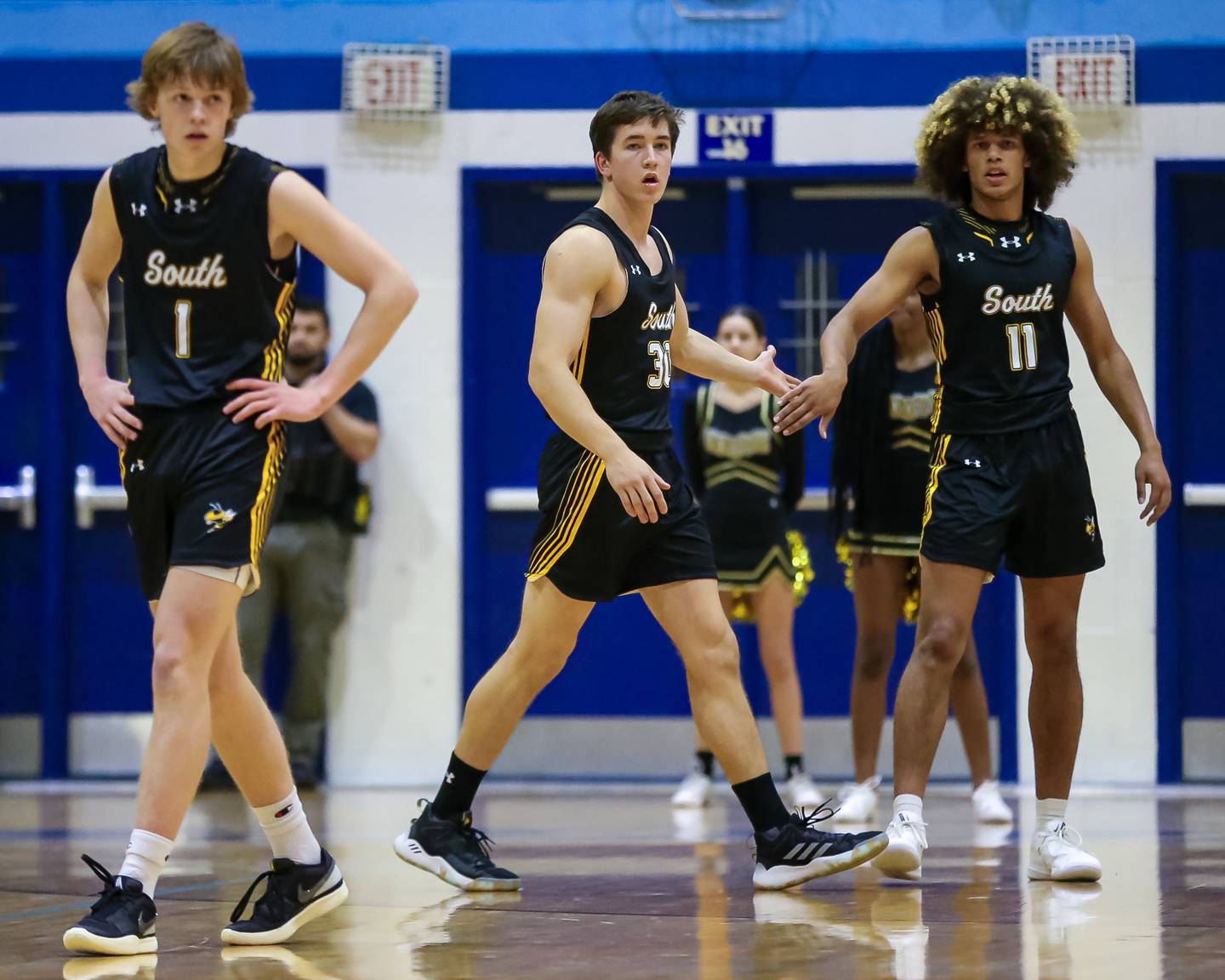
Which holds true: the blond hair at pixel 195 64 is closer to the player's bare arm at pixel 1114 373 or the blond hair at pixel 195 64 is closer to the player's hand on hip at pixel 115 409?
the player's hand on hip at pixel 115 409

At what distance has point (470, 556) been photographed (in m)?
8.45

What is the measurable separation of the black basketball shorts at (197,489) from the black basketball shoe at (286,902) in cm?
67

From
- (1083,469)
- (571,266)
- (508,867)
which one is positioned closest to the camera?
(571,266)

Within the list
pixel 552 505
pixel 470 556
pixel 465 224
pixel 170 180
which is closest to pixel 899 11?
pixel 465 224

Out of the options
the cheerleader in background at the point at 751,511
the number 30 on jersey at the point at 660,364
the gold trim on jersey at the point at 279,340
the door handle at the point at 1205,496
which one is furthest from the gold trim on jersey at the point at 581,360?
the door handle at the point at 1205,496

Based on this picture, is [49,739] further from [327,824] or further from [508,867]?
[508,867]

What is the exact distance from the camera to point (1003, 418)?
474 centimetres

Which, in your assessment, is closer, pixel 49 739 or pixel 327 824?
pixel 327 824

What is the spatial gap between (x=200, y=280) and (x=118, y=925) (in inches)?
54.1

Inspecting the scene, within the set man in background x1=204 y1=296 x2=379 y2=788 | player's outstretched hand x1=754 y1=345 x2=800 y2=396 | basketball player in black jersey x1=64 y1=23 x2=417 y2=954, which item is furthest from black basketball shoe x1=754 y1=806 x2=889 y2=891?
man in background x1=204 y1=296 x2=379 y2=788

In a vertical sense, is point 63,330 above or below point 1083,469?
above

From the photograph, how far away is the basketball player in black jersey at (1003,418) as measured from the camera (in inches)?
185

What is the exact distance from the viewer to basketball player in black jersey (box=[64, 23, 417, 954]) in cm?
386

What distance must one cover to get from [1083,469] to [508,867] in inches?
78.7
